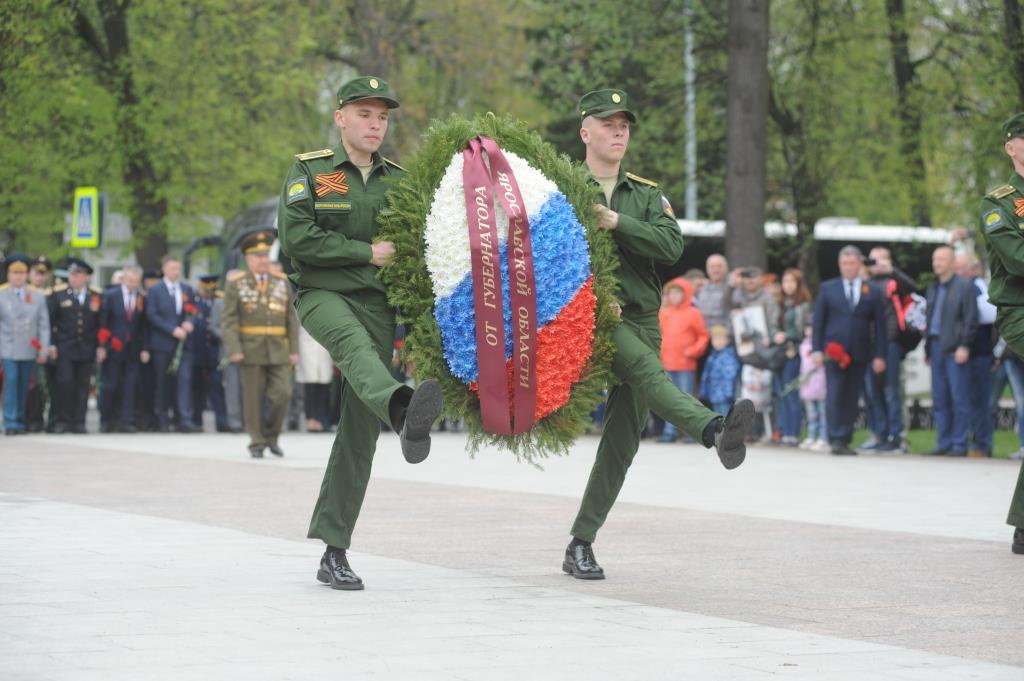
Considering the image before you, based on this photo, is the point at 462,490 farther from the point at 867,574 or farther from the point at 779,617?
the point at 779,617

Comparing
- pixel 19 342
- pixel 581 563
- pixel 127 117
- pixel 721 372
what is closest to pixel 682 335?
pixel 721 372

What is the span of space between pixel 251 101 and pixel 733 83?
11717 millimetres

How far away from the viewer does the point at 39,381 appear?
22312 millimetres

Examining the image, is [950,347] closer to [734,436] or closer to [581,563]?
[581,563]

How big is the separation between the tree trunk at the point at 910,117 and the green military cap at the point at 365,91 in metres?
18.4

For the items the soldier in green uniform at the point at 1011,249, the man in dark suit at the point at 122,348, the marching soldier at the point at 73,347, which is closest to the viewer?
the soldier in green uniform at the point at 1011,249

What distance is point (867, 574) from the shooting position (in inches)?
332

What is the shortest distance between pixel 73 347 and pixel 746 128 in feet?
30.2

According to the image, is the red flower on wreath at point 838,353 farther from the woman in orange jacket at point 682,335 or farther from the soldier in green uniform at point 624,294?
the soldier in green uniform at point 624,294

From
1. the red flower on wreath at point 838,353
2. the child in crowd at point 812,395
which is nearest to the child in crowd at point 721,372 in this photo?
the child in crowd at point 812,395

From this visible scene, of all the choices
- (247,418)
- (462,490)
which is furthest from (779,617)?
(247,418)

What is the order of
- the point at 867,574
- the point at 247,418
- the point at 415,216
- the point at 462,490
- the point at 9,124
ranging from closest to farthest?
1. the point at 415,216
2. the point at 867,574
3. the point at 462,490
4. the point at 247,418
5. the point at 9,124

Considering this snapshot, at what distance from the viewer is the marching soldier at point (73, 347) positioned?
21.6 metres

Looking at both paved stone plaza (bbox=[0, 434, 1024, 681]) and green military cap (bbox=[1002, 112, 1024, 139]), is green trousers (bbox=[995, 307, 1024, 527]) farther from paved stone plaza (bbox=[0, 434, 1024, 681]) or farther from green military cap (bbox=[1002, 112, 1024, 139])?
green military cap (bbox=[1002, 112, 1024, 139])
